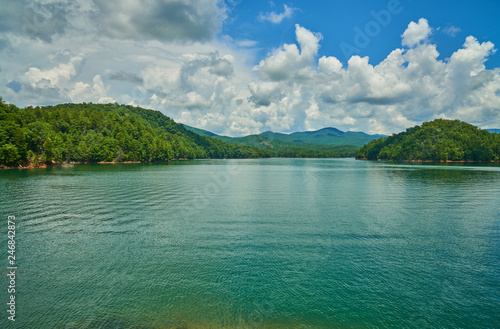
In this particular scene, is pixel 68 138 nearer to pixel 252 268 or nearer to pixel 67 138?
pixel 67 138

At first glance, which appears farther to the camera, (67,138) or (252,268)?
(67,138)

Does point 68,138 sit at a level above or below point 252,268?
above

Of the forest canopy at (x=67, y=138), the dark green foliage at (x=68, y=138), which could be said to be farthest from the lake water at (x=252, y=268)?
the dark green foliage at (x=68, y=138)

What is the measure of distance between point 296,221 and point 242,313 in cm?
1697

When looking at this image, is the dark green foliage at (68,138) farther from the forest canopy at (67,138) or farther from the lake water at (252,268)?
the lake water at (252,268)

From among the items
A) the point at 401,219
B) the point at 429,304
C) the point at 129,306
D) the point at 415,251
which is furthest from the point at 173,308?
the point at 401,219

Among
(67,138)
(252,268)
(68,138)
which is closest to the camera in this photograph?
(252,268)

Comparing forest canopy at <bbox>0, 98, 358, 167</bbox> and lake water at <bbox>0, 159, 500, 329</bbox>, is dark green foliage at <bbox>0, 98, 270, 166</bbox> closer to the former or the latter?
forest canopy at <bbox>0, 98, 358, 167</bbox>

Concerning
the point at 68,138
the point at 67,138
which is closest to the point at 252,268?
the point at 67,138

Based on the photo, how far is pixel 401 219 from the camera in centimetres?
2958

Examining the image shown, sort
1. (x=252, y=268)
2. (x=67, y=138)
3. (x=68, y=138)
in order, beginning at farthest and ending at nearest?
(x=68, y=138), (x=67, y=138), (x=252, y=268)

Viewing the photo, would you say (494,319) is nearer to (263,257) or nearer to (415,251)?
(415,251)

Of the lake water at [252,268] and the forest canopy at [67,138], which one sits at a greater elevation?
the forest canopy at [67,138]

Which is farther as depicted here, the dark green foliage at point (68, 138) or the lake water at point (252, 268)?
the dark green foliage at point (68, 138)
